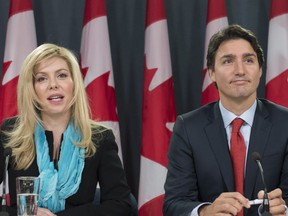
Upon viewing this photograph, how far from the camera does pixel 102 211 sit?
271cm

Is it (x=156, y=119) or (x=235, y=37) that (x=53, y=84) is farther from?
(x=156, y=119)

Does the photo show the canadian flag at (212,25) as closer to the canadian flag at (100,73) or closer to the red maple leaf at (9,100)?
the canadian flag at (100,73)

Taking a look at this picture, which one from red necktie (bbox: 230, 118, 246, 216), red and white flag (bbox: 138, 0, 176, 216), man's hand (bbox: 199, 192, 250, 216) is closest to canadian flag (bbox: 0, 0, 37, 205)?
red and white flag (bbox: 138, 0, 176, 216)

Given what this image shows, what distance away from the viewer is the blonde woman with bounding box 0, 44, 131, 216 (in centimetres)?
281

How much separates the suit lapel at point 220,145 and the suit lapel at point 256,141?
74 millimetres

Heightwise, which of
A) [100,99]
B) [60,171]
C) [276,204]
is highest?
[100,99]

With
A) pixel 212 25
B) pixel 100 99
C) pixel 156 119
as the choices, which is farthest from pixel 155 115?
pixel 212 25

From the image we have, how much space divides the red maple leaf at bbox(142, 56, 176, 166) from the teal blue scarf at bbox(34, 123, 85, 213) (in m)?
0.96

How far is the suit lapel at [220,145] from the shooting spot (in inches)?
106

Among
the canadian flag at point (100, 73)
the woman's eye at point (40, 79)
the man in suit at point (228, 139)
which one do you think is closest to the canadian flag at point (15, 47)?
the canadian flag at point (100, 73)

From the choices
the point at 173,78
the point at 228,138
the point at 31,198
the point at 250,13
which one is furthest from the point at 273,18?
the point at 31,198

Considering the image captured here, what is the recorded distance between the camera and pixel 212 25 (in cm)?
391

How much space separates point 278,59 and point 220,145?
1.30 meters

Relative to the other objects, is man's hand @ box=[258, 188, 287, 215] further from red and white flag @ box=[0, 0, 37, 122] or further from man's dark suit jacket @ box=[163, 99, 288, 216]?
red and white flag @ box=[0, 0, 37, 122]
